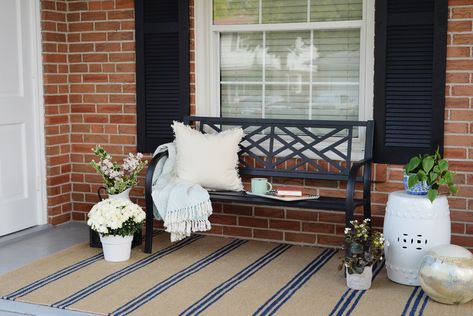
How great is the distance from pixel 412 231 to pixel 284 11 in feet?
6.31

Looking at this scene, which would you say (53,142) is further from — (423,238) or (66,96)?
(423,238)

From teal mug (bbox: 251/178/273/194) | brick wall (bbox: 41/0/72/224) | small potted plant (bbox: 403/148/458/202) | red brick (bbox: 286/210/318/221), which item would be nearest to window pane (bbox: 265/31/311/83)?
teal mug (bbox: 251/178/273/194)

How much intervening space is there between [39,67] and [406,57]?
2825 mm

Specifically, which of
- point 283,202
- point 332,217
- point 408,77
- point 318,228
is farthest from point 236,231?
point 408,77

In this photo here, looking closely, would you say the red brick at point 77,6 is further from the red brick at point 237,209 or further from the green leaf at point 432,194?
the green leaf at point 432,194

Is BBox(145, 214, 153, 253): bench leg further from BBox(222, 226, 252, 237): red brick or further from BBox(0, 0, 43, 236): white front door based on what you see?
BBox(0, 0, 43, 236): white front door

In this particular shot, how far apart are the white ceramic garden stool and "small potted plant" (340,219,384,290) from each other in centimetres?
13

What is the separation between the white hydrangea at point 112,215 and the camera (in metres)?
4.55

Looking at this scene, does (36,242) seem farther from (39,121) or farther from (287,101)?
(287,101)

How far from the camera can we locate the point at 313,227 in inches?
202

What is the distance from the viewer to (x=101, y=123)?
573 cm

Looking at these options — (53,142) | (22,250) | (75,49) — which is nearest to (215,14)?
(75,49)

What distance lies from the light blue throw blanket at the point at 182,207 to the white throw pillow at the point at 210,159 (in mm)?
112

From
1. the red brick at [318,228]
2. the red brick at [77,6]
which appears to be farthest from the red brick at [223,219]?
the red brick at [77,6]
